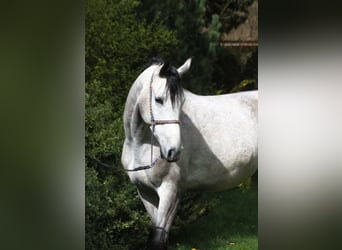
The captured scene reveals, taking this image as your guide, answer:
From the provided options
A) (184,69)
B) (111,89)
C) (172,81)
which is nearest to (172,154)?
(172,81)

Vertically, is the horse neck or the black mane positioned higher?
the black mane

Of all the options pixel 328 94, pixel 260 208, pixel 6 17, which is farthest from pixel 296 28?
pixel 6 17

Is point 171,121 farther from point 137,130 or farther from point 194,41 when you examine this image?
point 194,41

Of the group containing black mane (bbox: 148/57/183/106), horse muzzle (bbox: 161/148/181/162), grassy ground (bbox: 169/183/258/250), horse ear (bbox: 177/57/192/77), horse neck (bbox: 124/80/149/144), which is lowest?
grassy ground (bbox: 169/183/258/250)

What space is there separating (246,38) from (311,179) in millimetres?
1131

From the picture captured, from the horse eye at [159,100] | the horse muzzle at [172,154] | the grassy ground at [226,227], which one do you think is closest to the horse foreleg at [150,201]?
the grassy ground at [226,227]

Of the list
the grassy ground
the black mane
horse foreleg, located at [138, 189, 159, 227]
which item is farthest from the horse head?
the grassy ground

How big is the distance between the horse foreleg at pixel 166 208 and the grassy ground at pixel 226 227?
0.30 metres

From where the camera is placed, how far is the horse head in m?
3.29

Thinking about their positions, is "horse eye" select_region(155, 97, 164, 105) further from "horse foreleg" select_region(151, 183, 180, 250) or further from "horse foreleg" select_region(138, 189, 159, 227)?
"horse foreleg" select_region(138, 189, 159, 227)

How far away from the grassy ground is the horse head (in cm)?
65

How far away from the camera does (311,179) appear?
311cm

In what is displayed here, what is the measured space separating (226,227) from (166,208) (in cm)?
52

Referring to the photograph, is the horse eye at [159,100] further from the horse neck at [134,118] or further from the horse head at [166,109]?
the horse neck at [134,118]
